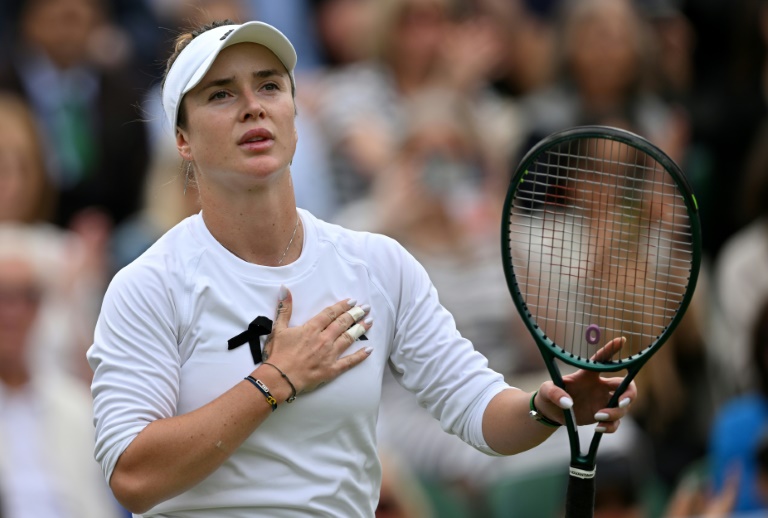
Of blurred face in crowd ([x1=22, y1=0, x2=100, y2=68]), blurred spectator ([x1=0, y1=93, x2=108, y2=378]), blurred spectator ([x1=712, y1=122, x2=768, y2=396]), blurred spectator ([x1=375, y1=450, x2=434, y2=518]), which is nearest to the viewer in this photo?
blurred spectator ([x1=375, y1=450, x2=434, y2=518])

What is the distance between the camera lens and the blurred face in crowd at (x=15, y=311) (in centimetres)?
596

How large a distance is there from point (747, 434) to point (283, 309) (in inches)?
134

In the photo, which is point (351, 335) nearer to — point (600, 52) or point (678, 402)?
point (678, 402)

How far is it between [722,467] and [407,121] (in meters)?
2.30

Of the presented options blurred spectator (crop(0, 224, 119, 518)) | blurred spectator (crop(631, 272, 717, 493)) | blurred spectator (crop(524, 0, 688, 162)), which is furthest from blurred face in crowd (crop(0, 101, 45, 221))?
blurred spectator (crop(631, 272, 717, 493))

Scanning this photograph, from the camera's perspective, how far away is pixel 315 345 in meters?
3.07

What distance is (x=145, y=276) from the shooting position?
3072 mm

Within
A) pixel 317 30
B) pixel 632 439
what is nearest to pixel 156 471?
pixel 632 439

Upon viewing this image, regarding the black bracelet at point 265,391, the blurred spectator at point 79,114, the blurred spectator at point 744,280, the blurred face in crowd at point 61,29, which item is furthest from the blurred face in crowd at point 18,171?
the black bracelet at point 265,391

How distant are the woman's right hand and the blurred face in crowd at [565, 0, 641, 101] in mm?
4463

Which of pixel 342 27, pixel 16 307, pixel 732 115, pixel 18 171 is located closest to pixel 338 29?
pixel 342 27

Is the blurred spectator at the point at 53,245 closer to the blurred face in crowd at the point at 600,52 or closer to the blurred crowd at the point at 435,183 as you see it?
the blurred crowd at the point at 435,183

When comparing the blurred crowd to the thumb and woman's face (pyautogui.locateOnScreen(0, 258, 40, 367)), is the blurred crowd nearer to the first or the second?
woman's face (pyautogui.locateOnScreen(0, 258, 40, 367))

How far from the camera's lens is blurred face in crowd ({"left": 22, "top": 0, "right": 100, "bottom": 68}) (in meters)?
7.62
